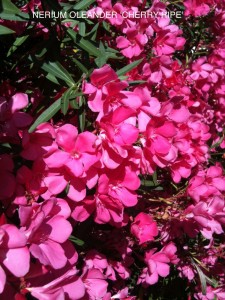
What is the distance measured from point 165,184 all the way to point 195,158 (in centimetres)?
30

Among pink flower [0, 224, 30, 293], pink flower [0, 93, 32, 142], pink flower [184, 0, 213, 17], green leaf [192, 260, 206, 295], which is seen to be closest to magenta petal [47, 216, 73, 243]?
pink flower [0, 224, 30, 293]

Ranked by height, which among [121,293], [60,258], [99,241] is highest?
[60,258]

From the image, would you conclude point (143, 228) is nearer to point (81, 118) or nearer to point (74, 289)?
point (81, 118)

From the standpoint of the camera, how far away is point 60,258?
789mm

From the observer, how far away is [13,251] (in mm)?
673

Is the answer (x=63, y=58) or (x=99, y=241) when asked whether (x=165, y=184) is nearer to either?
(x=99, y=241)

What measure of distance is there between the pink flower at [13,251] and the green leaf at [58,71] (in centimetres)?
53

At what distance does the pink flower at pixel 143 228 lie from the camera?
4.78 ft

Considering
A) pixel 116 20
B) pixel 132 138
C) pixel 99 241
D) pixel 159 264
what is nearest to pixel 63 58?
pixel 116 20

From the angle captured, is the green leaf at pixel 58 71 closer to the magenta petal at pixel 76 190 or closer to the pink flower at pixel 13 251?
the magenta petal at pixel 76 190

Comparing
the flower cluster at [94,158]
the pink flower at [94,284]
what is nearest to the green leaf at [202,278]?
the flower cluster at [94,158]

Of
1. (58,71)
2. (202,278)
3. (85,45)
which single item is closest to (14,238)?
(58,71)

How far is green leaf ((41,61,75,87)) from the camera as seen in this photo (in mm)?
1113

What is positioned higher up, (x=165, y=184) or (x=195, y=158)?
(x=195, y=158)
